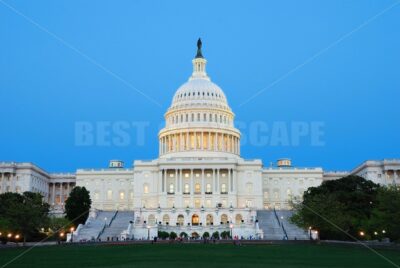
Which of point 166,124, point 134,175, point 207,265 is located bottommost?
point 207,265

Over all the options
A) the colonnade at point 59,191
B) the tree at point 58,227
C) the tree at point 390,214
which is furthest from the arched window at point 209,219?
the colonnade at point 59,191

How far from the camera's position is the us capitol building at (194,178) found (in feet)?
377

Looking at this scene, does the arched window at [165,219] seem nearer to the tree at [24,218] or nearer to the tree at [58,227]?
the tree at [58,227]

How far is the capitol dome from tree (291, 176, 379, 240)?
44.1 metres

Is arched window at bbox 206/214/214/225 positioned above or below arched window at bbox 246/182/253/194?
below

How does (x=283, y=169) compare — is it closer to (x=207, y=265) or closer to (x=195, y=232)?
(x=195, y=232)

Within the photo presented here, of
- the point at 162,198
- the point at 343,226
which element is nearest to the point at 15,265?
the point at 343,226

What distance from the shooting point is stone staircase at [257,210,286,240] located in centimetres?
9735

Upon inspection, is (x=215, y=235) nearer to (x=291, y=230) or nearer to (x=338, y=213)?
(x=291, y=230)

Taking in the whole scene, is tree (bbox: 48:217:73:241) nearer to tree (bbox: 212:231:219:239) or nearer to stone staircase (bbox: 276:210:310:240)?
tree (bbox: 212:231:219:239)

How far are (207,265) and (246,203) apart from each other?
100554 millimetres

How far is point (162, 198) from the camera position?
13125 cm

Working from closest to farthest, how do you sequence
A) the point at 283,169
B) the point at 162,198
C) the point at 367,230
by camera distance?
the point at 367,230
the point at 162,198
the point at 283,169

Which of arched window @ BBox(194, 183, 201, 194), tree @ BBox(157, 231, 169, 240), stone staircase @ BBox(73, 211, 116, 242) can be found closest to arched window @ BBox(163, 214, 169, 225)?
stone staircase @ BBox(73, 211, 116, 242)
